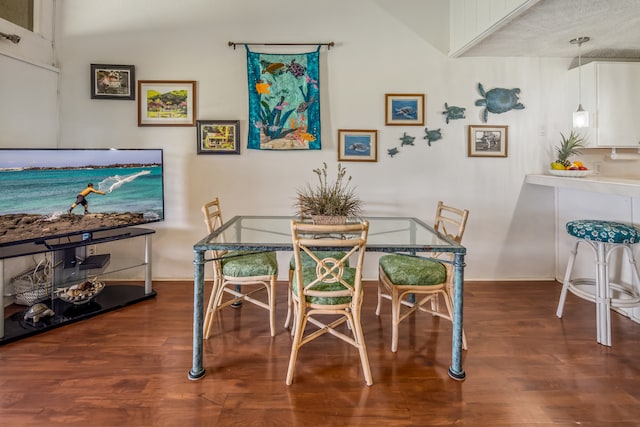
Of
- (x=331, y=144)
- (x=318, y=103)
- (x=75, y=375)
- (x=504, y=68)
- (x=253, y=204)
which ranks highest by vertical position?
(x=504, y=68)

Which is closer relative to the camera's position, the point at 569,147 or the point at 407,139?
the point at 569,147

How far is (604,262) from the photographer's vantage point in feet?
7.32

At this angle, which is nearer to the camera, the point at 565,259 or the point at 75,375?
the point at 75,375

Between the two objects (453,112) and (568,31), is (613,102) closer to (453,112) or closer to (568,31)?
(568,31)

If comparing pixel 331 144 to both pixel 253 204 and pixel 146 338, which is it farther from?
pixel 146 338

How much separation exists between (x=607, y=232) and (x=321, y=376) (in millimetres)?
2044

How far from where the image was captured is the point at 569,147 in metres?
3.23

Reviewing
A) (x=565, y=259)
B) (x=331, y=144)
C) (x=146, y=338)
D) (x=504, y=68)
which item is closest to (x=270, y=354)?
(x=146, y=338)

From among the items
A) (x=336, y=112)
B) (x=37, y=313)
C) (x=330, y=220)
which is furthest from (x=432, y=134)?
(x=37, y=313)

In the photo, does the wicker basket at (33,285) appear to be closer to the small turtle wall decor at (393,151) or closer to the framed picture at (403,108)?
the small turtle wall decor at (393,151)

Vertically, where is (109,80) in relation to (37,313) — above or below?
above

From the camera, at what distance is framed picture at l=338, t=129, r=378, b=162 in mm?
3338

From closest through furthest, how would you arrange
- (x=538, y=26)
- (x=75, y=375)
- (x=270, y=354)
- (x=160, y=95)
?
(x=75, y=375) → (x=270, y=354) → (x=538, y=26) → (x=160, y=95)

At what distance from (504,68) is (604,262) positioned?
81.6 inches
